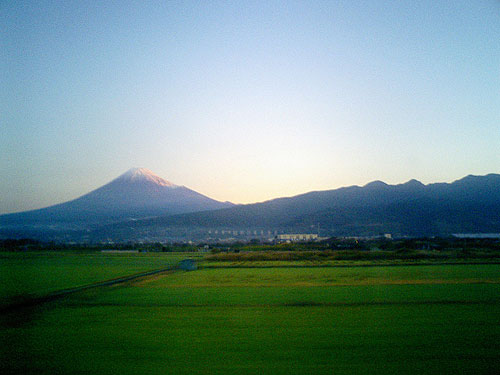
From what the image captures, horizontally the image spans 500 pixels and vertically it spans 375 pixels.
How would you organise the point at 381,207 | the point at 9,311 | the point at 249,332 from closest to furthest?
the point at 249,332 → the point at 9,311 → the point at 381,207

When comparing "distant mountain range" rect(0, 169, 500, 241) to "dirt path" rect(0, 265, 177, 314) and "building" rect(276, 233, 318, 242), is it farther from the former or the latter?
"dirt path" rect(0, 265, 177, 314)

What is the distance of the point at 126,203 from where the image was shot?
8175cm

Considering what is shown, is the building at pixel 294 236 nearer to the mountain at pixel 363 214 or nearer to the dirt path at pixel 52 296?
the mountain at pixel 363 214

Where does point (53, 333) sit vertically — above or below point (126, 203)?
below

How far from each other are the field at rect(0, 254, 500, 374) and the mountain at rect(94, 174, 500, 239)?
48.5 m

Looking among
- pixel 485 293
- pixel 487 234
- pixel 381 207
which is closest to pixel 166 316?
pixel 485 293

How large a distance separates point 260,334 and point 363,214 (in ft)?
212

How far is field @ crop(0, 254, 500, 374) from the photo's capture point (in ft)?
16.7

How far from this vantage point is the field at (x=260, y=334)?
508 centimetres

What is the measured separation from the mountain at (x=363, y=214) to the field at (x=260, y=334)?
4849 cm

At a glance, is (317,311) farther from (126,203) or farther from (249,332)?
(126,203)

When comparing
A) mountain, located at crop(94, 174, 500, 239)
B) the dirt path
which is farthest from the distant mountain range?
the dirt path

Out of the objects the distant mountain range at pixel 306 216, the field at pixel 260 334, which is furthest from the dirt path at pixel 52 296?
the distant mountain range at pixel 306 216

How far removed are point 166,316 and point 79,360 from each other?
2819mm
